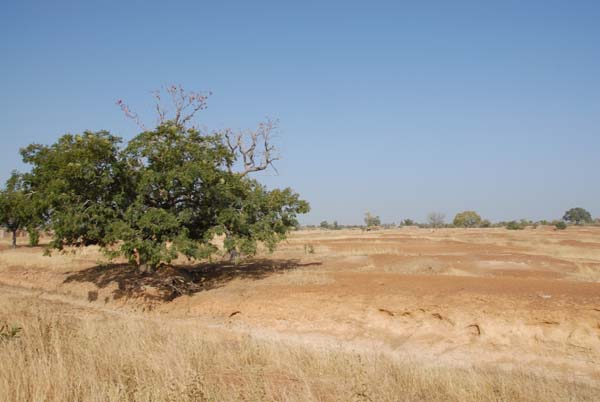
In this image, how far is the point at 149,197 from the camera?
56.4 feet

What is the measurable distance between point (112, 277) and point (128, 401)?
18.2m

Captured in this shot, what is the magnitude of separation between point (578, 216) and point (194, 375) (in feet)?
476

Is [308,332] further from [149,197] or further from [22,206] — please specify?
[22,206]

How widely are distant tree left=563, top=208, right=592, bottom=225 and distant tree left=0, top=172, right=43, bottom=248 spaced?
139 m

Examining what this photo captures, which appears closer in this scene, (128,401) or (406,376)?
(128,401)

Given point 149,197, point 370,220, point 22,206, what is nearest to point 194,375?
point 149,197

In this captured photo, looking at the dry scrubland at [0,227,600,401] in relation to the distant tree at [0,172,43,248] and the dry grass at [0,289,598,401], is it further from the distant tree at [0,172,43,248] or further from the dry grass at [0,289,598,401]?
the distant tree at [0,172,43,248]

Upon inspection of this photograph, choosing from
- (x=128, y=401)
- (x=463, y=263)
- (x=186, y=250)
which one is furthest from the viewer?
(x=463, y=263)

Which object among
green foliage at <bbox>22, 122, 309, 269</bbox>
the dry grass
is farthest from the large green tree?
the dry grass

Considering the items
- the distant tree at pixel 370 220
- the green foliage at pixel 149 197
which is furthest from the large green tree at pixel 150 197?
the distant tree at pixel 370 220

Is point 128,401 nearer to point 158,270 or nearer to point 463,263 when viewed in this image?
point 158,270

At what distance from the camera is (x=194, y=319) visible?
50.0ft

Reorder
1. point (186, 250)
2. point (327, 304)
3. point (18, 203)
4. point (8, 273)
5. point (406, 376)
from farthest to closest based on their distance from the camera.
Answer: point (8, 273)
point (18, 203)
point (186, 250)
point (327, 304)
point (406, 376)

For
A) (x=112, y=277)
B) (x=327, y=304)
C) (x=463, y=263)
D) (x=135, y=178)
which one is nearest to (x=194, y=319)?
(x=327, y=304)
